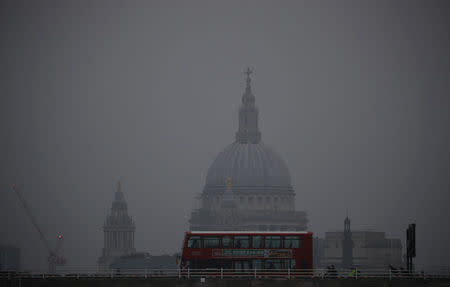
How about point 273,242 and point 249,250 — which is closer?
point 273,242

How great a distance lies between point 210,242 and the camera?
410 ft

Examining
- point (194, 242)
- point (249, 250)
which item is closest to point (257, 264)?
point (249, 250)

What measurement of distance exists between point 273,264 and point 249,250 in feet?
8.31

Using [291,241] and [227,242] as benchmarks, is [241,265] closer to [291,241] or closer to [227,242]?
[227,242]

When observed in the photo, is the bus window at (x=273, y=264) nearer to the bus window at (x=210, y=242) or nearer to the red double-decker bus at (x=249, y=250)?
the red double-decker bus at (x=249, y=250)

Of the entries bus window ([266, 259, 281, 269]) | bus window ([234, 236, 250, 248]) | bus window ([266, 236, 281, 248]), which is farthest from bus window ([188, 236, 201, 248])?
bus window ([266, 259, 281, 269])

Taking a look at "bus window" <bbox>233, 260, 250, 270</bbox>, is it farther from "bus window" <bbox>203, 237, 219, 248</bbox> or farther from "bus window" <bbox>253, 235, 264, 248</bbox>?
"bus window" <bbox>203, 237, 219, 248</bbox>

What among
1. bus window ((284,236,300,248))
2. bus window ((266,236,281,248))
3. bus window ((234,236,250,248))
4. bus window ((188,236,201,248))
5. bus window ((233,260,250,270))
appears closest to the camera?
bus window ((266,236,281,248))

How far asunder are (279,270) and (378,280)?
9185mm

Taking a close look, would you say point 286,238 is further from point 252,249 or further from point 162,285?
point 162,285

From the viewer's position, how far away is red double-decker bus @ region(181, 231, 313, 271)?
124625 millimetres

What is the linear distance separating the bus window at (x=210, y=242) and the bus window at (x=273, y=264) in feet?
16.0

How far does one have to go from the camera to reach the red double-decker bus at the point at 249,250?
4906 inches

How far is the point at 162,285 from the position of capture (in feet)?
397
